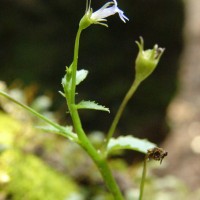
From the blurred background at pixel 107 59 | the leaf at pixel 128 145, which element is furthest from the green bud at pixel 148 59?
the blurred background at pixel 107 59

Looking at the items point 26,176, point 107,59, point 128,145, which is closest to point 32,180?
point 26,176

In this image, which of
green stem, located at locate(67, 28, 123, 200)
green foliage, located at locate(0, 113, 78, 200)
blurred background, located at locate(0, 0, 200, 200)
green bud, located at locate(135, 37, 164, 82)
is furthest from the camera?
blurred background, located at locate(0, 0, 200, 200)

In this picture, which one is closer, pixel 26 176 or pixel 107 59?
pixel 26 176

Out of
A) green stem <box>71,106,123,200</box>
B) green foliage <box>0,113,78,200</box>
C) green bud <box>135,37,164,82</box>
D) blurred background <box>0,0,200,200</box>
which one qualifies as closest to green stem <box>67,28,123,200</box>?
green stem <box>71,106,123,200</box>

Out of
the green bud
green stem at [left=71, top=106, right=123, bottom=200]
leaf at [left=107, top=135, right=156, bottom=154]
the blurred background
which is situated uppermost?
the blurred background

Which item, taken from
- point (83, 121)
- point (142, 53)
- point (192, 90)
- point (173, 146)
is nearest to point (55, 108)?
point (83, 121)

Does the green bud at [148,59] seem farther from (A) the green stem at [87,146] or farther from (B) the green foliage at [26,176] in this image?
(B) the green foliage at [26,176]

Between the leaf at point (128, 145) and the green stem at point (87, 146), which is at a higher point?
the leaf at point (128, 145)

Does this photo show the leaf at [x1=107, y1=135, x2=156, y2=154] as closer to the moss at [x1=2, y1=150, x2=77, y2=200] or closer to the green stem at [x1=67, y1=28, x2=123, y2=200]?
the green stem at [x1=67, y1=28, x2=123, y2=200]

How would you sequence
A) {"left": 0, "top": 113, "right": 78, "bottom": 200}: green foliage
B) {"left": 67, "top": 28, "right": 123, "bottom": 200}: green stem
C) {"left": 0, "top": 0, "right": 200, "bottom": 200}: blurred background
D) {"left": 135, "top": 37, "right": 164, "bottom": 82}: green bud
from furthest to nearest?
{"left": 0, "top": 0, "right": 200, "bottom": 200}: blurred background, {"left": 0, "top": 113, "right": 78, "bottom": 200}: green foliage, {"left": 135, "top": 37, "right": 164, "bottom": 82}: green bud, {"left": 67, "top": 28, "right": 123, "bottom": 200}: green stem

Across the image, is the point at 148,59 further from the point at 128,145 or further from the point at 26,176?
the point at 26,176

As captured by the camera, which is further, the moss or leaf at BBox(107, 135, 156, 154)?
the moss

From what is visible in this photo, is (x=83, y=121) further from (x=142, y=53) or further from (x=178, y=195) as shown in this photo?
(x=142, y=53)
